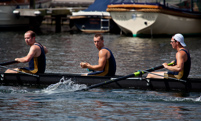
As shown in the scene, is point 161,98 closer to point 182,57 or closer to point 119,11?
point 182,57

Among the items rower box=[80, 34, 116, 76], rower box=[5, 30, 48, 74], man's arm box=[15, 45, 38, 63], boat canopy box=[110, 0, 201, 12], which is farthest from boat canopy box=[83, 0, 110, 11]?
man's arm box=[15, 45, 38, 63]

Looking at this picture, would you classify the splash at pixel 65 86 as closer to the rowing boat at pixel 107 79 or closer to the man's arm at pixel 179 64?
the rowing boat at pixel 107 79

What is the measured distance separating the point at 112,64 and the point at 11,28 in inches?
1164

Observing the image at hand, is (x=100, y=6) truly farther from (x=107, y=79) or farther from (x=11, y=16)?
(x=107, y=79)

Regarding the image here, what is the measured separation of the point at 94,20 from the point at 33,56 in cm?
2657

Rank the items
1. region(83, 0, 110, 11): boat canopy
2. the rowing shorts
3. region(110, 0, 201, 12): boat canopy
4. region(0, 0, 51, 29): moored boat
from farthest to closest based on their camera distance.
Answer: region(83, 0, 110, 11): boat canopy
region(0, 0, 51, 29): moored boat
region(110, 0, 201, 12): boat canopy
the rowing shorts

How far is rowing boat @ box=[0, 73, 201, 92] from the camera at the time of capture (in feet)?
39.5

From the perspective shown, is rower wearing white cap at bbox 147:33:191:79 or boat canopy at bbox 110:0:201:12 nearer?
rower wearing white cap at bbox 147:33:191:79

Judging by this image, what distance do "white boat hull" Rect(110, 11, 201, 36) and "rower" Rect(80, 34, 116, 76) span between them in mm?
19178

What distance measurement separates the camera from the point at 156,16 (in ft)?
102

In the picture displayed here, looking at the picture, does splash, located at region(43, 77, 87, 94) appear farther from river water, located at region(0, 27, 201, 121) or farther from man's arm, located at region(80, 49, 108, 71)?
man's arm, located at region(80, 49, 108, 71)

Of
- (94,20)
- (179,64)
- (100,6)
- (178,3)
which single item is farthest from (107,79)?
(100,6)

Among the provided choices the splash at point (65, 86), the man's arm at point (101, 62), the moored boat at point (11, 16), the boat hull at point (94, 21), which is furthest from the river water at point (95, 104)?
the moored boat at point (11, 16)

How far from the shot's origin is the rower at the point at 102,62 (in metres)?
12.2
